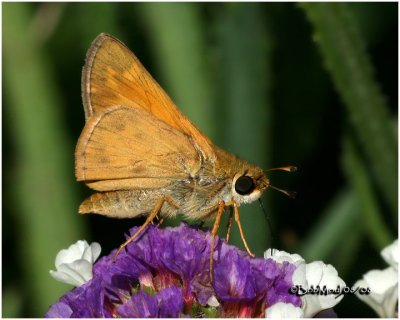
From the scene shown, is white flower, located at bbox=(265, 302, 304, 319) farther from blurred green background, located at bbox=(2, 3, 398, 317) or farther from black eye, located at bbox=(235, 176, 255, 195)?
blurred green background, located at bbox=(2, 3, 398, 317)

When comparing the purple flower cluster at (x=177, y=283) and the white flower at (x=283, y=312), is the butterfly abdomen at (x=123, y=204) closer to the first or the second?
the purple flower cluster at (x=177, y=283)

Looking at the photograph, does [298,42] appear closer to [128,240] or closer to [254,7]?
[254,7]

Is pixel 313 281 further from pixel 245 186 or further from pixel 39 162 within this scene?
pixel 39 162

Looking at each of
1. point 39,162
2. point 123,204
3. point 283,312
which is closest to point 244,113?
point 39,162

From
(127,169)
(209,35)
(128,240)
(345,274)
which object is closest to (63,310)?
(128,240)

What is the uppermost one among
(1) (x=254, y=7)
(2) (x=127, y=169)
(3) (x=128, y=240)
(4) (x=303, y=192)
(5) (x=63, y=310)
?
(1) (x=254, y=7)
